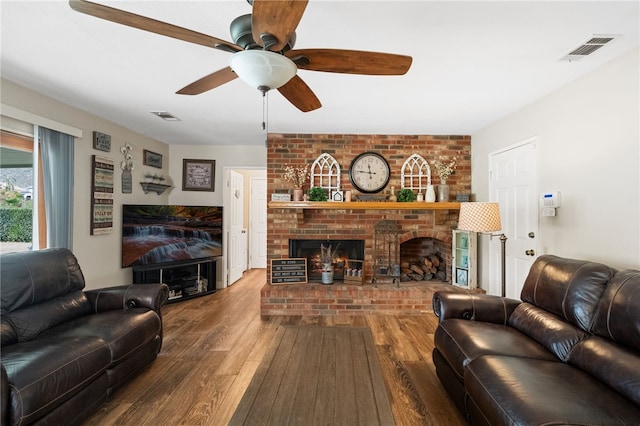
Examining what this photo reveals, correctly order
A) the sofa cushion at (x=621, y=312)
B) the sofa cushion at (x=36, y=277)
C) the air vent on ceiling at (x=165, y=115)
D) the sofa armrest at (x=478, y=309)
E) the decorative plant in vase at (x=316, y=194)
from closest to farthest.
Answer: the sofa cushion at (x=621, y=312)
the sofa cushion at (x=36, y=277)
the sofa armrest at (x=478, y=309)
the air vent on ceiling at (x=165, y=115)
the decorative plant in vase at (x=316, y=194)

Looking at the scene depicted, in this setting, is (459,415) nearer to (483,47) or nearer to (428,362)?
(428,362)

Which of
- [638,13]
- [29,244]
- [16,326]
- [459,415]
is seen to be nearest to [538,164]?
[638,13]

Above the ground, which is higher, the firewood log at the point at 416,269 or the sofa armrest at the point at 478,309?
the sofa armrest at the point at 478,309

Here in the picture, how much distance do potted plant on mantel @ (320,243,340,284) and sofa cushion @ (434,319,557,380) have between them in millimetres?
1958

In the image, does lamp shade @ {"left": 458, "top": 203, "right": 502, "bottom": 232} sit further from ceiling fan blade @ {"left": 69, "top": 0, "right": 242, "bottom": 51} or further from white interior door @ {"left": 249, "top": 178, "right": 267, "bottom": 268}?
white interior door @ {"left": 249, "top": 178, "right": 267, "bottom": 268}

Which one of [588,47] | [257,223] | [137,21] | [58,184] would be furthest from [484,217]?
[257,223]

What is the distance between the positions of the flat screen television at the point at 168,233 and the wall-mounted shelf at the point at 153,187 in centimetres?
42

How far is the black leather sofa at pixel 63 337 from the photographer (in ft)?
4.83

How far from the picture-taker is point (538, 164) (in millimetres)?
2814

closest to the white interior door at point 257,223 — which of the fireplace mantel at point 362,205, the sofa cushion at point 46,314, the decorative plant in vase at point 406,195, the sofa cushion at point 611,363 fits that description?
the fireplace mantel at point 362,205

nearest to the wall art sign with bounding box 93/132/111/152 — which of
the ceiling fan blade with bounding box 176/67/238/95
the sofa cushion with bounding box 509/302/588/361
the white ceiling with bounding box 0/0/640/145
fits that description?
the white ceiling with bounding box 0/0/640/145

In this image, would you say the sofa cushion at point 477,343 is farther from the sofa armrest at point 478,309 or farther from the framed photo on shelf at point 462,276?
the framed photo on shelf at point 462,276

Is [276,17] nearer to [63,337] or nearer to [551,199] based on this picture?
[63,337]

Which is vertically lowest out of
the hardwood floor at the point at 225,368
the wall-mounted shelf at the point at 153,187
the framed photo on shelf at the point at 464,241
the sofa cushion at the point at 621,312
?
the hardwood floor at the point at 225,368
